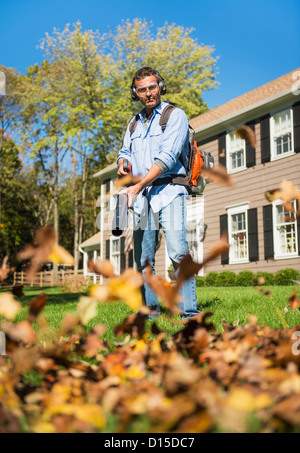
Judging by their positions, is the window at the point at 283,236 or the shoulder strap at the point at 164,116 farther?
the window at the point at 283,236

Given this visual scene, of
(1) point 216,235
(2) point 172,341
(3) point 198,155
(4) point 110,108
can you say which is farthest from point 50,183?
(2) point 172,341

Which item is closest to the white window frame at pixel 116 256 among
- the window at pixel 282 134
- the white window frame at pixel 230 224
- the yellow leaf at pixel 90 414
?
the white window frame at pixel 230 224

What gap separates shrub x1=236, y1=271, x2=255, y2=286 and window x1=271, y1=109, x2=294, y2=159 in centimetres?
360

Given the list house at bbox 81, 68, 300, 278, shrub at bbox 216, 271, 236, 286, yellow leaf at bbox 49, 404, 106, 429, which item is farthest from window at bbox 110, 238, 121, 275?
yellow leaf at bbox 49, 404, 106, 429

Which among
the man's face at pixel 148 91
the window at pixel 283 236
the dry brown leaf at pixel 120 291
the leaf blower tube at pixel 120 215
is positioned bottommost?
the dry brown leaf at pixel 120 291

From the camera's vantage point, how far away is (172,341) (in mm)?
1726

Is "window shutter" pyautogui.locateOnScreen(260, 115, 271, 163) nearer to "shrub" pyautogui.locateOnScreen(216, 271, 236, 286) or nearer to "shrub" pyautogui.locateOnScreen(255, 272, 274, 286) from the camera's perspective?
"shrub" pyautogui.locateOnScreen(255, 272, 274, 286)

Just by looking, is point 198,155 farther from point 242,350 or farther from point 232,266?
point 232,266

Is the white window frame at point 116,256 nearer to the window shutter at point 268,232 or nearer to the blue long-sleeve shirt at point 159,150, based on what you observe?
the window shutter at point 268,232

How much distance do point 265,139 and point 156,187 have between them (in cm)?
1137

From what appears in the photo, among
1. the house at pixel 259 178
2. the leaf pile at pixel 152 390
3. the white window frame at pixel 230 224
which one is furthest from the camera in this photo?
the white window frame at pixel 230 224

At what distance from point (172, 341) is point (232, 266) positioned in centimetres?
1352

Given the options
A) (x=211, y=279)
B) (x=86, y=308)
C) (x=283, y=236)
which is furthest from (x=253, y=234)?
(x=86, y=308)

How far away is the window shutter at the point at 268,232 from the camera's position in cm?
1347
